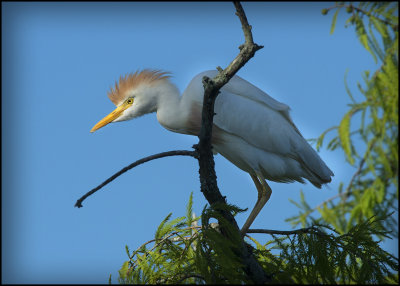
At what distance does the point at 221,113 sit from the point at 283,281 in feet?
5.87

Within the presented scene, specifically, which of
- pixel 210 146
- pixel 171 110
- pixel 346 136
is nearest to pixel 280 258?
pixel 210 146

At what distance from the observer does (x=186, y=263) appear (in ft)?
10.8

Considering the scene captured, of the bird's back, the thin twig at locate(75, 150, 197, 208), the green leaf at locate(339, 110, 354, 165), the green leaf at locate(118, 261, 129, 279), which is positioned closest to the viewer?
the thin twig at locate(75, 150, 197, 208)

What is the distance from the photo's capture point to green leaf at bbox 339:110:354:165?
6.32 meters

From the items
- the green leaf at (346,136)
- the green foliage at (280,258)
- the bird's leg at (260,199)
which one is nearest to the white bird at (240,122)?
the bird's leg at (260,199)

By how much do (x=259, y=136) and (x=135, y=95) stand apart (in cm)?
106

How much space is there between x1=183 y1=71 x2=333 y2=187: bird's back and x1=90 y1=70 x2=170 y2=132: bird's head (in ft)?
0.96

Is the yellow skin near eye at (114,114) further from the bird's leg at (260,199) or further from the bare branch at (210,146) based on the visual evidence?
the bare branch at (210,146)

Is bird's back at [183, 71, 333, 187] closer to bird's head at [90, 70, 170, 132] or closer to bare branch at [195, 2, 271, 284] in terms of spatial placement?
bird's head at [90, 70, 170, 132]

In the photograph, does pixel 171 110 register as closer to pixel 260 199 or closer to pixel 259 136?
pixel 259 136

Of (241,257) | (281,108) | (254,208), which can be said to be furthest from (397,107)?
(241,257)

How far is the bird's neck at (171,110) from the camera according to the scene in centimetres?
425

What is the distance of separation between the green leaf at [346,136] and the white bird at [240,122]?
1.84 meters

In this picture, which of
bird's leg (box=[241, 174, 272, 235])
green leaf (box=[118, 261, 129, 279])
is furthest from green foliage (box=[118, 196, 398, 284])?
bird's leg (box=[241, 174, 272, 235])
